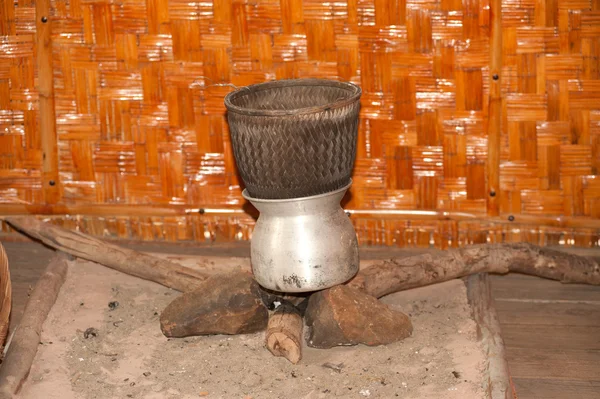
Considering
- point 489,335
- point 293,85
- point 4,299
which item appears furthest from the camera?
point 293,85

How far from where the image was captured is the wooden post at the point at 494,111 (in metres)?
3.91

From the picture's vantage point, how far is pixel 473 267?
11.7ft

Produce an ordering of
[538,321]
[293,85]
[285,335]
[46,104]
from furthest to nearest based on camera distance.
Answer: [46,104] → [538,321] → [293,85] → [285,335]

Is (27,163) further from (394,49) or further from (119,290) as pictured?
(394,49)

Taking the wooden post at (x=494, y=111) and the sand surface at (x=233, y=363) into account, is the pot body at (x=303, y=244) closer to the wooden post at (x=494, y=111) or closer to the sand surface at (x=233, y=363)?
the sand surface at (x=233, y=363)

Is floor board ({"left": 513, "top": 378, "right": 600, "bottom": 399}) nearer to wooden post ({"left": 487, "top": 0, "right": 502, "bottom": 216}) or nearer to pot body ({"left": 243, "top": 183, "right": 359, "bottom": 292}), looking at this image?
pot body ({"left": 243, "top": 183, "right": 359, "bottom": 292})

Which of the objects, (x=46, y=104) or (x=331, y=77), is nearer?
(x=331, y=77)

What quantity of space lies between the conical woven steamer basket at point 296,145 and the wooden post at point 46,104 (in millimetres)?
1364

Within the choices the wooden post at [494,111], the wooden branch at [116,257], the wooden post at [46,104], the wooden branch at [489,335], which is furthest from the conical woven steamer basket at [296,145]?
the wooden post at [46,104]

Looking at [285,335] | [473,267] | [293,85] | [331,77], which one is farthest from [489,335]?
[331,77]

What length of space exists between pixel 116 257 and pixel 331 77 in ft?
3.96

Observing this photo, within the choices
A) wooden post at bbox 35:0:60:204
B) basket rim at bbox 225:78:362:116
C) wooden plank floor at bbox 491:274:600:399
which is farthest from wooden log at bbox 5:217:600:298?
basket rim at bbox 225:78:362:116

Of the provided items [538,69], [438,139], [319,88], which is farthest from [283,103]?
[538,69]

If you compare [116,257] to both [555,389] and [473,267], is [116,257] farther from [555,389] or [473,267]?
[555,389]
